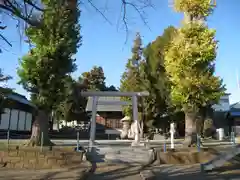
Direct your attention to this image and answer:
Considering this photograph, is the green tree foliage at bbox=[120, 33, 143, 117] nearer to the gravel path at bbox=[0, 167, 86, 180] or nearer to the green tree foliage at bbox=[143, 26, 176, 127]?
the green tree foliage at bbox=[143, 26, 176, 127]

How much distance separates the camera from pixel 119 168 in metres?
11.9

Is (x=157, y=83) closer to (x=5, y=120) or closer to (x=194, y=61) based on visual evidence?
(x=194, y=61)

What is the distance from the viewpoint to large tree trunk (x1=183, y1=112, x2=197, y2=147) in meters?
16.0

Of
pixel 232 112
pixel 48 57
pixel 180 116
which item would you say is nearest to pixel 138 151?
pixel 48 57

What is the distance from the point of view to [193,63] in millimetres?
15898

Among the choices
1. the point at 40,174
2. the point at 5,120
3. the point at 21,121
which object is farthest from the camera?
the point at 21,121

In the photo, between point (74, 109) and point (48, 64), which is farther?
point (74, 109)

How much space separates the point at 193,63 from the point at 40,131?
8986 mm

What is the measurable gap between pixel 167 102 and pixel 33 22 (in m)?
21.2

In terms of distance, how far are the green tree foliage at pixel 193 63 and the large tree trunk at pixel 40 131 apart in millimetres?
7344

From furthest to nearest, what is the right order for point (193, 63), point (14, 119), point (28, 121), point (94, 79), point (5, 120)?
point (94, 79) < point (28, 121) < point (14, 119) < point (5, 120) < point (193, 63)

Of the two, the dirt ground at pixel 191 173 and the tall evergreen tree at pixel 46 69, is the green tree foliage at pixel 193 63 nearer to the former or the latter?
the dirt ground at pixel 191 173

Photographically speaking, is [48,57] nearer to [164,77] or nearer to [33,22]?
[33,22]

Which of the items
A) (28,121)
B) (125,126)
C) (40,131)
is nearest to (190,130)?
(40,131)
